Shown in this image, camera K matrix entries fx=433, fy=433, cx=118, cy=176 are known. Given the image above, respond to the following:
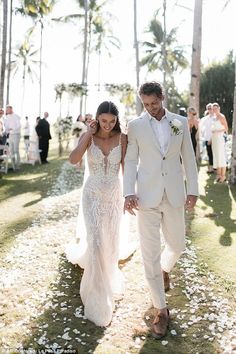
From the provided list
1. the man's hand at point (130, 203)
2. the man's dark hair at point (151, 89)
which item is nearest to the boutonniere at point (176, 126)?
the man's dark hair at point (151, 89)

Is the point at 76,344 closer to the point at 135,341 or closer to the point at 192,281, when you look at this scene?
the point at 135,341

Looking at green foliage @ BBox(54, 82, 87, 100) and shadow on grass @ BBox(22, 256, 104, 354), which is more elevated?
green foliage @ BBox(54, 82, 87, 100)

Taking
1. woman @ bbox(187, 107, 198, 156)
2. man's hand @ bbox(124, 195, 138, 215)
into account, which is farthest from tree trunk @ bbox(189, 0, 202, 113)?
man's hand @ bbox(124, 195, 138, 215)

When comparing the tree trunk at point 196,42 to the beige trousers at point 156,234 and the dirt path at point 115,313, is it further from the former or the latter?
the beige trousers at point 156,234

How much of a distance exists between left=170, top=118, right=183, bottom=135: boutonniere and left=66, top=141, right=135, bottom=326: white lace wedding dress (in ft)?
2.96

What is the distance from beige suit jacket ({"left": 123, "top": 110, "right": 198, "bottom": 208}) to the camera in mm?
4355

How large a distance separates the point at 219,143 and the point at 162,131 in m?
8.89

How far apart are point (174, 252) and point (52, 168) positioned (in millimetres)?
12964

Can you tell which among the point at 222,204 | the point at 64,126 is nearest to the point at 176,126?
the point at 222,204

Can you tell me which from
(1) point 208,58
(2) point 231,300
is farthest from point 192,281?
(1) point 208,58

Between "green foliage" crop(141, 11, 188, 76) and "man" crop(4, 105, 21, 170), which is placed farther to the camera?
"green foliage" crop(141, 11, 188, 76)

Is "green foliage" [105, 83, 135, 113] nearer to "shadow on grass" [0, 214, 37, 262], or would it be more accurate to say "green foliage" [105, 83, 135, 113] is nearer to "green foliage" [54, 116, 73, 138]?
"green foliage" [54, 116, 73, 138]

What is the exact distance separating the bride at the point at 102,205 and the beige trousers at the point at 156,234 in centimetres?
61

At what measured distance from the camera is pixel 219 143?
42.4 ft
